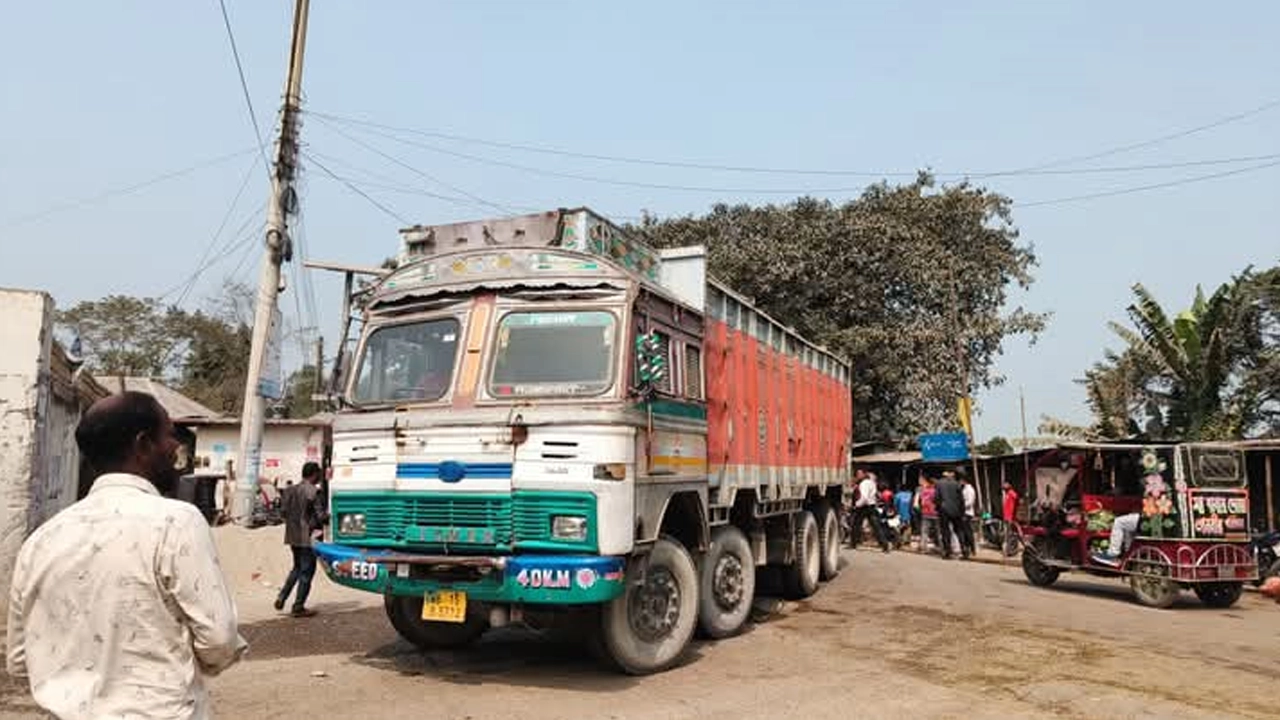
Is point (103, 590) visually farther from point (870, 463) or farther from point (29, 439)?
point (870, 463)

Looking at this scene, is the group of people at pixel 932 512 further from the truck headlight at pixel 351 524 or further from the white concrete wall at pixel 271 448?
the white concrete wall at pixel 271 448

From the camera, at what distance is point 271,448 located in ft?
88.9

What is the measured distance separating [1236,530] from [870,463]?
15.9 m

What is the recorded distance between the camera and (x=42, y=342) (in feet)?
34.1

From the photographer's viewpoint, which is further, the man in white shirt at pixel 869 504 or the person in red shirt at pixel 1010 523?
the man in white shirt at pixel 869 504

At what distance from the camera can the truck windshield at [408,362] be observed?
7.50m

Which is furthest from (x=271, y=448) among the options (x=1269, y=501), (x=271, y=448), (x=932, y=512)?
(x=1269, y=501)

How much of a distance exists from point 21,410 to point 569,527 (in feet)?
23.6

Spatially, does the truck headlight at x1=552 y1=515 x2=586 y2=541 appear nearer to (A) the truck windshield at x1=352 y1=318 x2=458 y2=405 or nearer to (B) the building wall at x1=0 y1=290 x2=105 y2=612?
(A) the truck windshield at x1=352 y1=318 x2=458 y2=405

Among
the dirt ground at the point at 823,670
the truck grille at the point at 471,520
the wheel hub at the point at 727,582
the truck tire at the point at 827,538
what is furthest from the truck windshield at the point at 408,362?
the truck tire at the point at 827,538

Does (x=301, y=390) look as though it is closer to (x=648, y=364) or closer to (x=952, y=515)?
(x=952, y=515)

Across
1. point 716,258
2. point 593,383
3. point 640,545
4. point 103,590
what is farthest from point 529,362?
point 716,258

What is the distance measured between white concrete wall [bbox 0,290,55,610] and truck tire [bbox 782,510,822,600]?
8.87 metres

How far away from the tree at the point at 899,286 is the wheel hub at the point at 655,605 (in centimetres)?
2020
